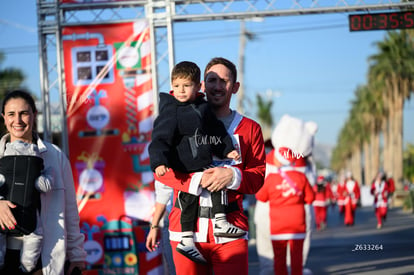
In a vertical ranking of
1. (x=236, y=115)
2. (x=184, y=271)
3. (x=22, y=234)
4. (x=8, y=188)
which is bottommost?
(x=184, y=271)

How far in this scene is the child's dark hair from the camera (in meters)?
4.07

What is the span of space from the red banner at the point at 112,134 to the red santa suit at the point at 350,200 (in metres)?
15.8

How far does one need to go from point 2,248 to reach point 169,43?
16.3ft

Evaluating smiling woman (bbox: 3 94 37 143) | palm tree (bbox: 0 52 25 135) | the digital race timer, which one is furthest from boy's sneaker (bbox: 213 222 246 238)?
palm tree (bbox: 0 52 25 135)

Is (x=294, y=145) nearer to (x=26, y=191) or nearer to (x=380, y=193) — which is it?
(x=26, y=191)

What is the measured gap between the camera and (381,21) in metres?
10.2

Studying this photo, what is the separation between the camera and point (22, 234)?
3941mm

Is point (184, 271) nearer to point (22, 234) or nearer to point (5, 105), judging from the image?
point (22, 234)

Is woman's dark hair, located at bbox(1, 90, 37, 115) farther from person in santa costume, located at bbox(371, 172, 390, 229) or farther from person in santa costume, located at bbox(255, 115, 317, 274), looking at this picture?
person in santa costume, located at bbox(371, 172, 390, 229)

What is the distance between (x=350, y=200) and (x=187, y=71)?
20183mm

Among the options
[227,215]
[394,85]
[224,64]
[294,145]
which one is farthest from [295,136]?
[394,85]

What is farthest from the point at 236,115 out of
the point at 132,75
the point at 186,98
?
the point at 132,75

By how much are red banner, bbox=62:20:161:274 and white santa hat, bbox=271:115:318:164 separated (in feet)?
5.35

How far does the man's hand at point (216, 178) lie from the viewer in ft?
13.1
